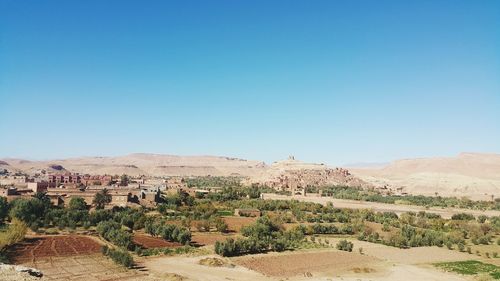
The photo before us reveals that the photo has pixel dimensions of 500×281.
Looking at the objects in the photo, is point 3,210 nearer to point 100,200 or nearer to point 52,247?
point 100,200

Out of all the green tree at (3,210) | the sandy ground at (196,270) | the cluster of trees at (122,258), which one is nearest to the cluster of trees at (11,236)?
the cluster of trees at (122,258)

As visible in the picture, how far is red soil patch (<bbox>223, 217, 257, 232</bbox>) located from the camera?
5640 centimetres

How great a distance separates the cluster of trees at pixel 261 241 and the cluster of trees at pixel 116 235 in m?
7.75

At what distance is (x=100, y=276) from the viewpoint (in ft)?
101

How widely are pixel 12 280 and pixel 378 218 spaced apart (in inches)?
2305

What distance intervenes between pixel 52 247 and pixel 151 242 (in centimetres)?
886

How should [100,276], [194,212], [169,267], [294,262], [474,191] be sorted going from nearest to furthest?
1. [100,276]
2. [169,267]
3. [294,262]
4. [194,212]
5. [474,191]

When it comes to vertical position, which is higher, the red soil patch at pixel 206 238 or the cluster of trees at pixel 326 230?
the cluster of trees at pixel 326 230

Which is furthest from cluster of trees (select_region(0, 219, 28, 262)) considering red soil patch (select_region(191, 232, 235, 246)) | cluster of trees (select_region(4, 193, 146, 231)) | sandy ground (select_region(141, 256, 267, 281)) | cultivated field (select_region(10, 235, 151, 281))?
red soil patch (select_region(191, 232, 235, 246))

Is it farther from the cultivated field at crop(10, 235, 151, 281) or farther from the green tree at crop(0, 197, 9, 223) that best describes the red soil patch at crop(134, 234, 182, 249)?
the green tree at crop(0, 197, 9, 223)

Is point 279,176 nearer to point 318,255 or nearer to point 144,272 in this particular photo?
point 318,255

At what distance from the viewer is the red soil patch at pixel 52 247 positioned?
3634cm

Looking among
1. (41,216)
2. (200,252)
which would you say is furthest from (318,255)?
(41,216)

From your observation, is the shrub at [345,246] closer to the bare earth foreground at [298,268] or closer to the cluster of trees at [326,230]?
the bare earth foreground at [298,268]
